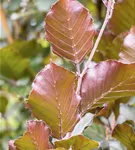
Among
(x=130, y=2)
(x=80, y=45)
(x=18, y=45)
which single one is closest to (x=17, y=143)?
(x=80, y=45)

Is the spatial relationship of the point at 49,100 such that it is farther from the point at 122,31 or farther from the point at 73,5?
the point at 122,31

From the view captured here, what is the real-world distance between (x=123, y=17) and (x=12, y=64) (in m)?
0.49

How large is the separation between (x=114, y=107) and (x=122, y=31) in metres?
0.18

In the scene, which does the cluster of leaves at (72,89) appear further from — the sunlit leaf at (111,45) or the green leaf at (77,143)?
the sunlit leaf at (111,45)

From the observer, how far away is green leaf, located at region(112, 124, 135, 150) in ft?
2.08

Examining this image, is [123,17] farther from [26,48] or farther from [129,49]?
[26,48]

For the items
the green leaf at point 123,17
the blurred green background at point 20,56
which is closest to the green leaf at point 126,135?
the green leaf at point 123,17

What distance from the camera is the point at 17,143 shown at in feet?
1.79

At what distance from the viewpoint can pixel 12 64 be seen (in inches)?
48.7

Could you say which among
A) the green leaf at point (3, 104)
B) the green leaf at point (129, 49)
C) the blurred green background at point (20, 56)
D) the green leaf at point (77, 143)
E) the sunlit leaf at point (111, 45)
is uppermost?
the green leaf at point (129, 49)

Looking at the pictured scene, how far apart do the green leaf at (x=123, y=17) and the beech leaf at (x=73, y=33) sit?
0.22 m

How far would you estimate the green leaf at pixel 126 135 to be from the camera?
634 millimetres

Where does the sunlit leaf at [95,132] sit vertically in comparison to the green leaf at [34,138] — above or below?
below

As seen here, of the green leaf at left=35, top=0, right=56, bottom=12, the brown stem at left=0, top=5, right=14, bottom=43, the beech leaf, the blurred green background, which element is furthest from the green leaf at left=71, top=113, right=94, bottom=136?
the brown stem at left=0, top=5, right=14, bottom=43
